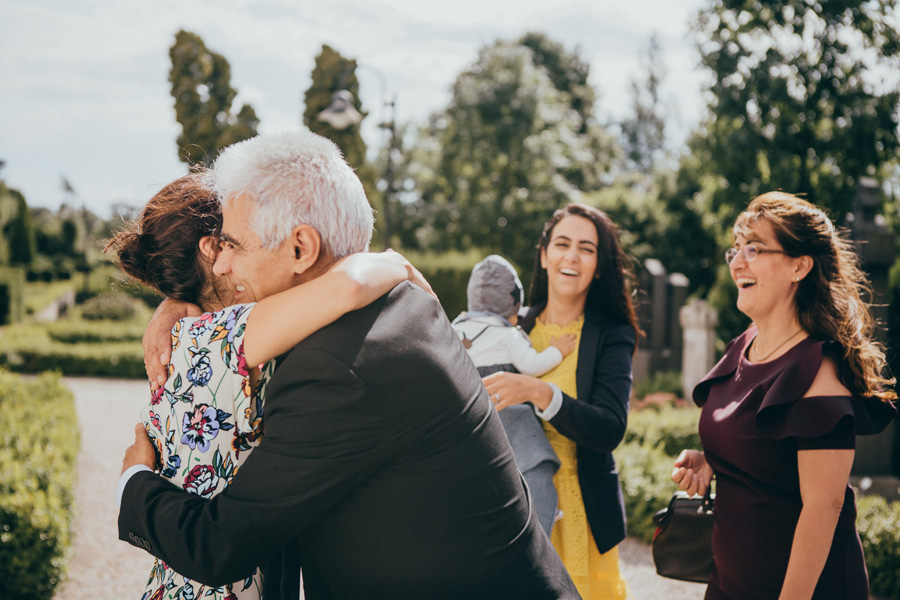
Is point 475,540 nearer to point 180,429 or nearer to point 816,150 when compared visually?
point 180,429

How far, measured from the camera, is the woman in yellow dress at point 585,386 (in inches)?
99.1

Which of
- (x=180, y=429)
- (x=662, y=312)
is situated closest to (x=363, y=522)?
(x=180, y=429)

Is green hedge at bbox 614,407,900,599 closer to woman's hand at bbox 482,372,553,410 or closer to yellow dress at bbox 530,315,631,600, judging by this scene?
yellow dress at bbox 530,315,631,600

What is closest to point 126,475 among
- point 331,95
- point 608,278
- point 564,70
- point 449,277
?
point 608,278

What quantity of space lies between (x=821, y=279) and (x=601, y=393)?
883 millimetres

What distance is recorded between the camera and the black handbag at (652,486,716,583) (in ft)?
8.60

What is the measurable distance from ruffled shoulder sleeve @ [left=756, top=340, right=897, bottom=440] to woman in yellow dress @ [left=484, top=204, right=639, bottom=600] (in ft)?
2.07

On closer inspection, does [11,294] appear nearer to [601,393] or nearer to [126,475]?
[601,393]

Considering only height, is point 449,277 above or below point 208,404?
below

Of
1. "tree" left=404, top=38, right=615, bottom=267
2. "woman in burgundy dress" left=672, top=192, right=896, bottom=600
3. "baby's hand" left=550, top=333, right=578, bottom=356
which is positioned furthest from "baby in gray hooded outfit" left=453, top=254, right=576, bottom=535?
"tree" left=404, top=38, right=615, bottom=267

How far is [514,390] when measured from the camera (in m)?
2.43

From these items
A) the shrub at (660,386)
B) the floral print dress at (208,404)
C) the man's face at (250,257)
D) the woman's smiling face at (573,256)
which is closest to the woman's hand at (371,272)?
the man's face at (250,257)

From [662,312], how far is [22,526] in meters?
10.3

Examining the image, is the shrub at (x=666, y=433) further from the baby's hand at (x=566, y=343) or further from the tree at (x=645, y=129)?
the tree at (x=645, y=129)
